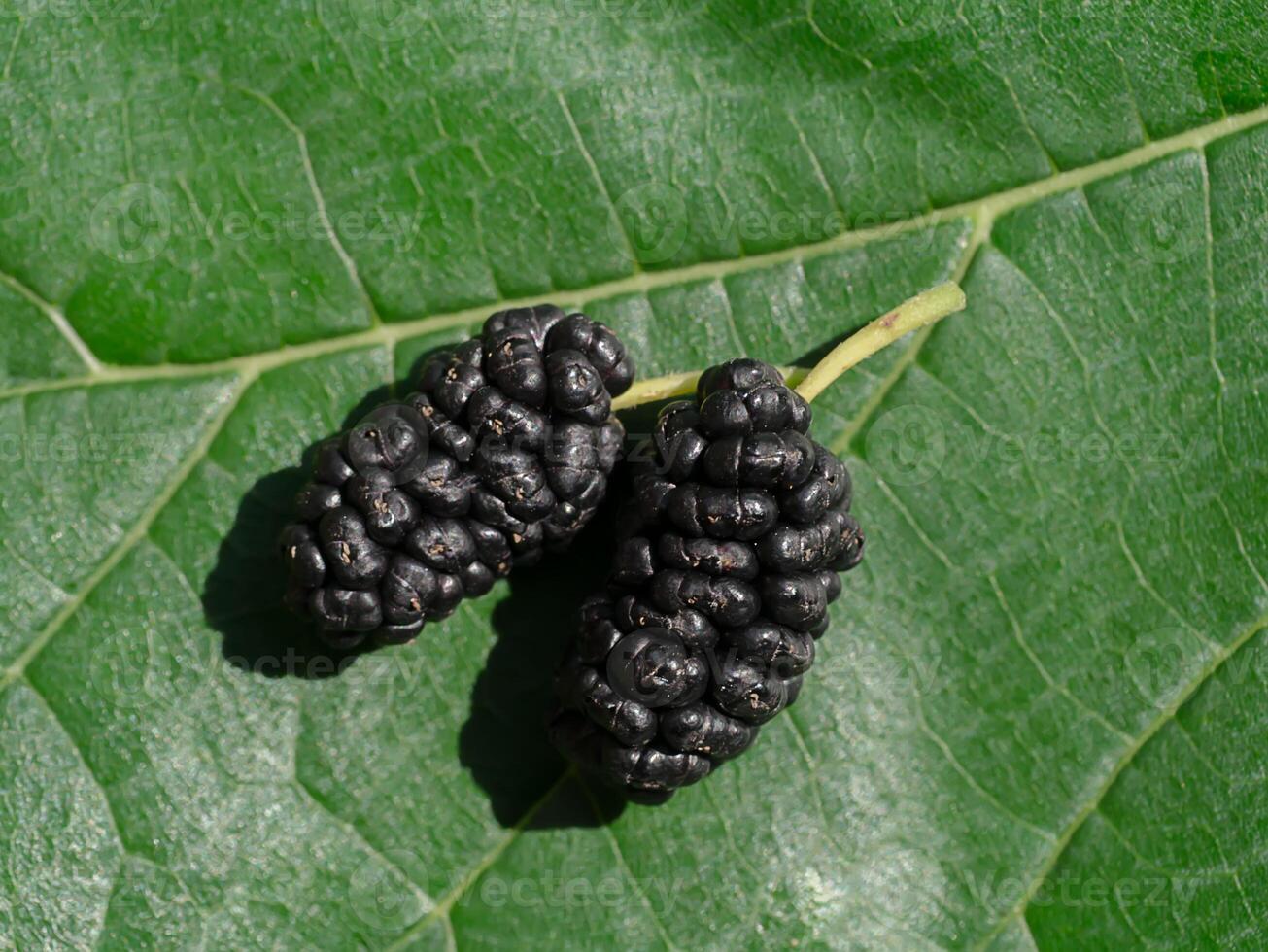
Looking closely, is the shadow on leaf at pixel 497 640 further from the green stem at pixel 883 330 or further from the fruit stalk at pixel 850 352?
the green stem at pixel 883 330

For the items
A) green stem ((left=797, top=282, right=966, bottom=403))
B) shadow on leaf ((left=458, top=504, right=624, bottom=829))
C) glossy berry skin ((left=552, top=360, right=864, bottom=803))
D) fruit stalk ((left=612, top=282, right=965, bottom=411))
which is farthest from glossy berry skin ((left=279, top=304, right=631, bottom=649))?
green stem ((left=797, top=282, right=966, bottom=403))

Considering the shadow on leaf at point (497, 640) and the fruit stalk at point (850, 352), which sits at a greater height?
the fruit stalk at point (850, 352)

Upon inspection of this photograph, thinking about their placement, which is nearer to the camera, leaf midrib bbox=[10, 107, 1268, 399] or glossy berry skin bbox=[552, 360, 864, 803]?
glossy berry skin bbox=[552, 360, 864, 803]

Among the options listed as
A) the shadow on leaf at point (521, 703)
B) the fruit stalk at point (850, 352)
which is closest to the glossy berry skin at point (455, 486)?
the fruit stalk at point (850, 352)

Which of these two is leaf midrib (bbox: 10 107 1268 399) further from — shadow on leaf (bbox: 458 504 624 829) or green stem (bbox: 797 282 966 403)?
shadow on leaf (bbox: 458 504 624 829)

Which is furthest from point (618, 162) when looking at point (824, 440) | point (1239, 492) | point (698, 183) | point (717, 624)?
point (1239, 492)

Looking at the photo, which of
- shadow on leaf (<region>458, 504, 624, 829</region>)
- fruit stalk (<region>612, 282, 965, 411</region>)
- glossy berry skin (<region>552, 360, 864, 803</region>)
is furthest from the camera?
shadow on leaf (<region>458, 504, 624, 829</region>)

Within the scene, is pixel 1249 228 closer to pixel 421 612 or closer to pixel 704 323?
pixel 704 323

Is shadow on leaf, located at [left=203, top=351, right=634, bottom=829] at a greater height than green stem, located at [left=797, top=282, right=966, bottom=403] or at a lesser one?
lesser
